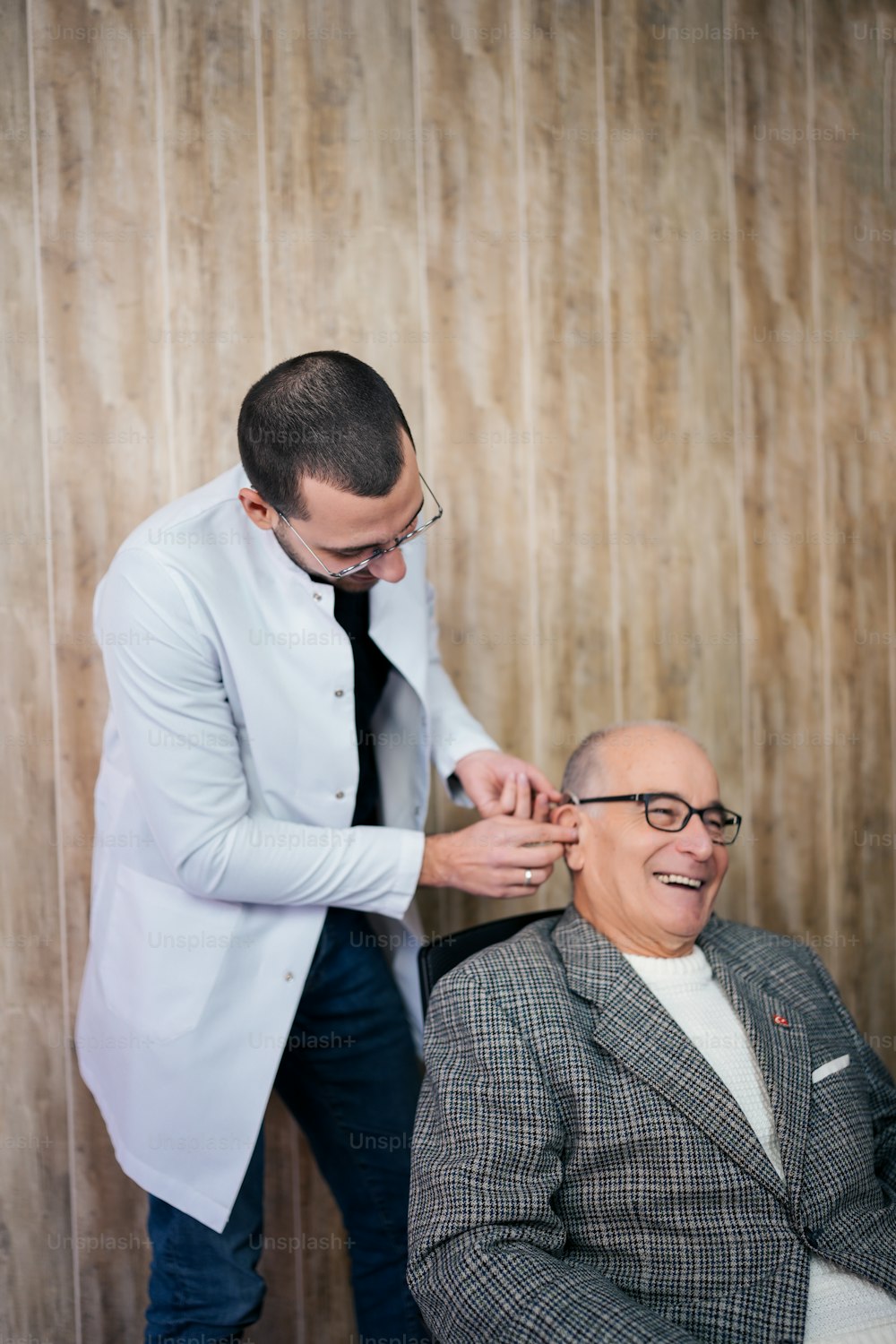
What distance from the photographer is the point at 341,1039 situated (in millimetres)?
2029

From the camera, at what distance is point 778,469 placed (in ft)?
8.84

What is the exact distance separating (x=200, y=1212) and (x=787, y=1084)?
104 cm

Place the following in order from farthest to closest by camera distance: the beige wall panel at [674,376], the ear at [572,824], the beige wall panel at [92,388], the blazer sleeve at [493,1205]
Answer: the beige wall panel at [674,376]
the beige wall panel at [92,388]
the ear at [572,824]
the blazer sleeve at [493,1205]

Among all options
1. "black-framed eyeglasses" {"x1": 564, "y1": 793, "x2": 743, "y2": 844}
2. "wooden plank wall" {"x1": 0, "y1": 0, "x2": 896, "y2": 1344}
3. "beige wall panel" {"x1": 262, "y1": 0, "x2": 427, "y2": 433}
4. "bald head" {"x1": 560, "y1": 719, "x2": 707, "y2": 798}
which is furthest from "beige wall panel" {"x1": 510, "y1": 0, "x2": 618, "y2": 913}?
"black-framed eyeglasses" {"x1": 564, "y1": 793, "x2": 743, "y2": 844}

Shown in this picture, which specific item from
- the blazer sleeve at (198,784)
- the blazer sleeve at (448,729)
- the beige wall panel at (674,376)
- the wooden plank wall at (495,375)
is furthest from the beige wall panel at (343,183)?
the blazer sleeve at (198,784)

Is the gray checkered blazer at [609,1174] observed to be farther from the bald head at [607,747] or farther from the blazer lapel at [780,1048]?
the bald head at [607,747]

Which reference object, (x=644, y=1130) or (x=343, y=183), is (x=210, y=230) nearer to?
(x=343, y=183)

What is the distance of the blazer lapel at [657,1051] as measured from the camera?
1.61m

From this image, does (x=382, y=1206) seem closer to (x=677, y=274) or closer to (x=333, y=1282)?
(x=333, y=1282)

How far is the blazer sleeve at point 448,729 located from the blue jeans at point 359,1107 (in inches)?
13.5

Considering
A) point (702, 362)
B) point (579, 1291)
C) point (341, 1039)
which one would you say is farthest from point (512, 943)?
point (702, 362)

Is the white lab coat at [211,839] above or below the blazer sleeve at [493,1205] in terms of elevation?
above

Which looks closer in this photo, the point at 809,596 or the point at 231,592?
the point at 231,592

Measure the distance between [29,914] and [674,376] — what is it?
203cm
